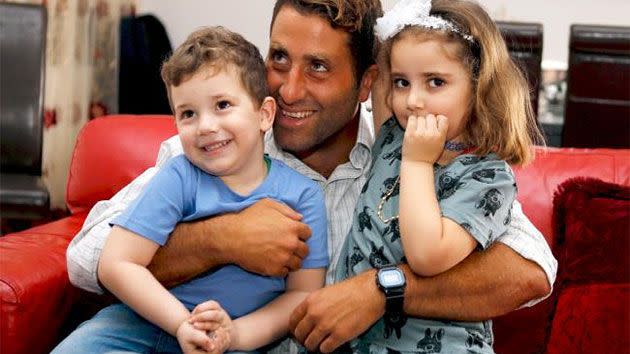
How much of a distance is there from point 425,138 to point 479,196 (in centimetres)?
15

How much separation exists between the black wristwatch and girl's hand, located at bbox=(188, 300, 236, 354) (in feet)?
0.96

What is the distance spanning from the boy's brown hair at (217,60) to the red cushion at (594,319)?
2.80ft

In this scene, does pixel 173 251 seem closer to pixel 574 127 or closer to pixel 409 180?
pixel 409 180

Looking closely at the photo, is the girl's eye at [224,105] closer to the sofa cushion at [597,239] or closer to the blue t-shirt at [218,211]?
the blue t-shirt at [218,211]

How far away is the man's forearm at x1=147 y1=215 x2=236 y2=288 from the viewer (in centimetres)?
174

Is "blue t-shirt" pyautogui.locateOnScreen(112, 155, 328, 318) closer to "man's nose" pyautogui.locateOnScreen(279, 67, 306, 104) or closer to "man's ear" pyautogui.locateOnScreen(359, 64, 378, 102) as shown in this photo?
"man's nose" pyautogui.locateOnScreen(279, 67, 306, 104)

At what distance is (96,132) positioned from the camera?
7.80ft

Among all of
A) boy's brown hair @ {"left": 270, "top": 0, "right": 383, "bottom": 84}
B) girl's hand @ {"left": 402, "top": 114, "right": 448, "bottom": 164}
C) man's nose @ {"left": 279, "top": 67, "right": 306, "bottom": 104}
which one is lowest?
girl's hand @ {"left": 402, "top": 114, "right": 448, "bottom": 164}

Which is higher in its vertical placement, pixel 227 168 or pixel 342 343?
pixel 227 168

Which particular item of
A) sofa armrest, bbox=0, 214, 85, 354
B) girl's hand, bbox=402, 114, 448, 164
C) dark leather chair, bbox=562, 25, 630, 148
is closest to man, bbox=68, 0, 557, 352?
Answer: sofa armrest, bbox=0, 214, 85, 354

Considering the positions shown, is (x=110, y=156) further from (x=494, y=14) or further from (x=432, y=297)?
(x=494, y=14)

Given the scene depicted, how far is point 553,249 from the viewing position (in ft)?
7.09

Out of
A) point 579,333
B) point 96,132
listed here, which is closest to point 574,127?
point 579,333

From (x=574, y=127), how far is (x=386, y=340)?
189 centimetres
